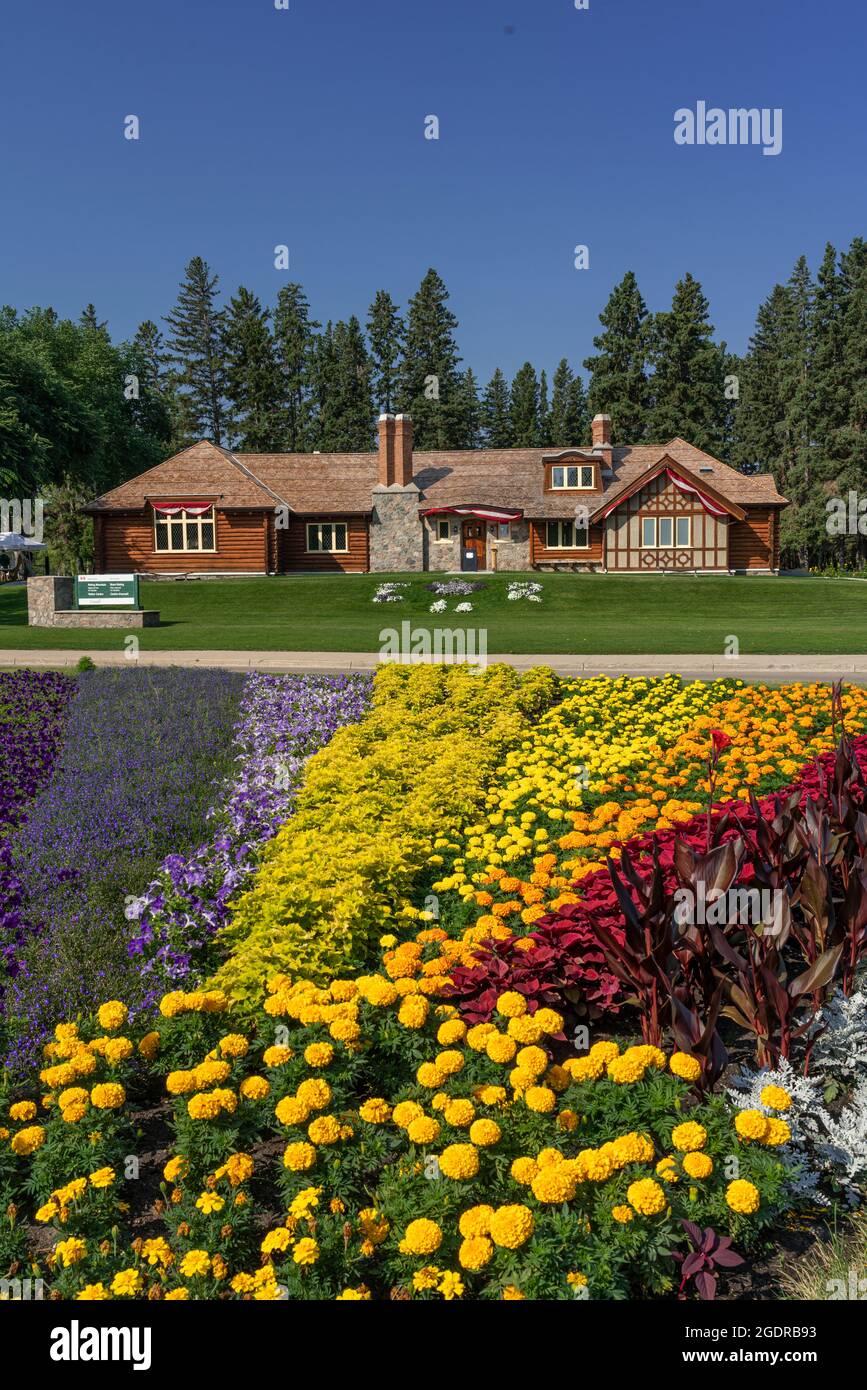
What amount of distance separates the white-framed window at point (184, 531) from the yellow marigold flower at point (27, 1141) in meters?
36.7

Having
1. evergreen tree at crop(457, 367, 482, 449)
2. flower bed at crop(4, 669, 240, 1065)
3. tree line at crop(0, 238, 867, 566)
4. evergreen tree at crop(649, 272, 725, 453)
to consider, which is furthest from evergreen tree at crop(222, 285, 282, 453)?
flower bed at crop(4, 669, 240, 1065)

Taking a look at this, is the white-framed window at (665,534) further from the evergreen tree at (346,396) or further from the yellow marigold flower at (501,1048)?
the yellow marigold flower at (501,1048)

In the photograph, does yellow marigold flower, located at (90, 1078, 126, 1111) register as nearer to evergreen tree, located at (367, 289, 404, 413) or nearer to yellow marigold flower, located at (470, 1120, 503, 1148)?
yellow marigold flower, located at (470, 1120, 503, 1148)

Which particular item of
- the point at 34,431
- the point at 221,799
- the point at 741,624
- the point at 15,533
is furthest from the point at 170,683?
the point at 15,533

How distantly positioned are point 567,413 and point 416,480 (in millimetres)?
38121

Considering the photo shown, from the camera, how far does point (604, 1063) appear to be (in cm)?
386

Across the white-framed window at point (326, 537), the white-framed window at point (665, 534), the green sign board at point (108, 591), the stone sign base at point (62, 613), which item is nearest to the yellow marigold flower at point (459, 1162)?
the stone sign base at point (62, 613)

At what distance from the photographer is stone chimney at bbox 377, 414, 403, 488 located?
4003 centimetres

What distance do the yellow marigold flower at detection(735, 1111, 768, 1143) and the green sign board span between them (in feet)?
76.0

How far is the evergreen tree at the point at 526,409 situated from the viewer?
7725 cm

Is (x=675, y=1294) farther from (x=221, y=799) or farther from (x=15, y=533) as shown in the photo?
(x=15, y=533)

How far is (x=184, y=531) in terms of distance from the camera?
3897cm

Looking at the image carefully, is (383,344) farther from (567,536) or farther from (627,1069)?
(627,1069)

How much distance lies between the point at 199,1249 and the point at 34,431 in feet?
127
